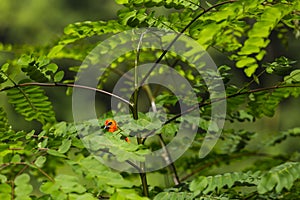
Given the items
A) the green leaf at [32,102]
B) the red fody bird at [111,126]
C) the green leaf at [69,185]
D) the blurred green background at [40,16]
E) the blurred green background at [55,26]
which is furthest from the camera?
the blurred green background at [40,16]

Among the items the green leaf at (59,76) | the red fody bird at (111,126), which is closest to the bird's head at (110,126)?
the red fody bird at (111,126)

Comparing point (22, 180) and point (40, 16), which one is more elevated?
point (22, 180)

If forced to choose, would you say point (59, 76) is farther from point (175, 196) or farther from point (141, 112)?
point (175, 196)

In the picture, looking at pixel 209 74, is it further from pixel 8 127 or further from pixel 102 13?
pixel 102 13

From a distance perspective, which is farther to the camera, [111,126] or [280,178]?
[111,126]

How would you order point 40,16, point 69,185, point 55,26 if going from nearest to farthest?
point 69,185 → point 55,26 → point 40,16

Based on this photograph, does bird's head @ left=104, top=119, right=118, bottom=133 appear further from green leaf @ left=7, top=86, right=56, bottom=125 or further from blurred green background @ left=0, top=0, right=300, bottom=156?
blurred green background @ left=0, top=0, right=300, bottom=156

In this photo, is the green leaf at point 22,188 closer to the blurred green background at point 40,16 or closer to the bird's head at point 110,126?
Result: the bird's head at point 110,126

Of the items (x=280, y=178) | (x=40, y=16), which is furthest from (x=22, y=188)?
(x=40, y=16)

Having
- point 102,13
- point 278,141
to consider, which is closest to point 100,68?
point 278,141

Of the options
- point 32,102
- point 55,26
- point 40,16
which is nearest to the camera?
point 32,102

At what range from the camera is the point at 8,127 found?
3.19 feet

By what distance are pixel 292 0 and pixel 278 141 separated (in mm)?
582

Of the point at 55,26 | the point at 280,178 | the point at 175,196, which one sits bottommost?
the point at 55,26
